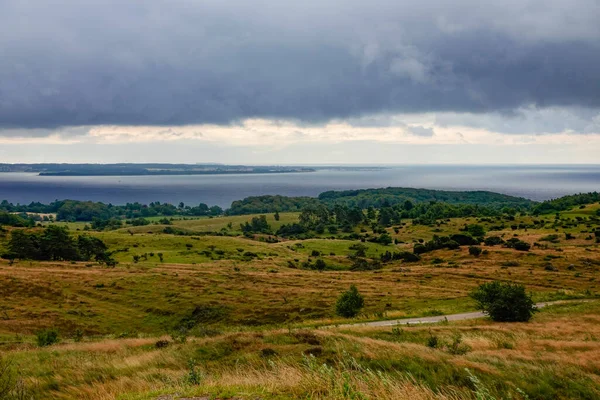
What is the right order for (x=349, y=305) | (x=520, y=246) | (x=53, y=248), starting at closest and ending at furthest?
(x=349, y=305)
(x=53, y=248)
(x=520, y=246)

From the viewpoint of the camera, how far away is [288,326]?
2544 cm

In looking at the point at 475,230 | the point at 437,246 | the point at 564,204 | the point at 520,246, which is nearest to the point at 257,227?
the point at 475,230

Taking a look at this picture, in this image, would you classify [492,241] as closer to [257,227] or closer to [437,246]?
[437,246]

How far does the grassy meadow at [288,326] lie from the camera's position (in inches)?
372

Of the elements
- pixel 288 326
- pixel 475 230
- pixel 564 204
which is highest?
pixel 564 204

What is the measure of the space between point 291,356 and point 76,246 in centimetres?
8321

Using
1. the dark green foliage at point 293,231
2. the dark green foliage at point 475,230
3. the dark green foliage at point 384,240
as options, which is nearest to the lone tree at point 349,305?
the dark green foliage at point 384,240

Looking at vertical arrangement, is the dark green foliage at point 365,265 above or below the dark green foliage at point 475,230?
below

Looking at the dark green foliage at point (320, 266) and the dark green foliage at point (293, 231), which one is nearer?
the dark green foliage at point (320, 266)

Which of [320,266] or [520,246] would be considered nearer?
[520,246]

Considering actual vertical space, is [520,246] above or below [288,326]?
below

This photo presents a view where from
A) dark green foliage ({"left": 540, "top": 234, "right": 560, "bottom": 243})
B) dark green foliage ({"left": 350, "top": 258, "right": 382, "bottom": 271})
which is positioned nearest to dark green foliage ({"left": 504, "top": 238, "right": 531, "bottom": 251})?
dark green foliage ({"left": 540, "top": 234, "right": 560, "bottom": 243})

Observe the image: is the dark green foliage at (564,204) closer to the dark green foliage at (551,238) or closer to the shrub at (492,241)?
the dark green foliage at (551,238)

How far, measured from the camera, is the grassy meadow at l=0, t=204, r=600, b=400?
31.0 ft
